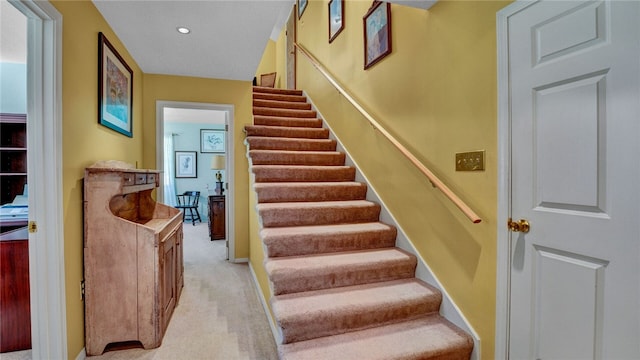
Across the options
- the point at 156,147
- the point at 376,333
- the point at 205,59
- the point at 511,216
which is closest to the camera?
the point at 511,216

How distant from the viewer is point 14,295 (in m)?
2.00

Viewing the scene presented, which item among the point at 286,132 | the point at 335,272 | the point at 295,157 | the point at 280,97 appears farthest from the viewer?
the point at 280,97

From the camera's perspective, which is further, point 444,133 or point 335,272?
point 335,272

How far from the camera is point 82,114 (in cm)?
203

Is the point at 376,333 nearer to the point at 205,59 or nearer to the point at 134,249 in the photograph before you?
the point at 134,249

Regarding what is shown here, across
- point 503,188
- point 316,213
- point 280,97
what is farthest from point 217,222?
point 503,188

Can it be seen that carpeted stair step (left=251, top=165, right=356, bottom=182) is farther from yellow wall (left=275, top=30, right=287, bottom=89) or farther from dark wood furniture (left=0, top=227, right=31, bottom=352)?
yellow wall (left=275, top=30, right=287, bottom=89)

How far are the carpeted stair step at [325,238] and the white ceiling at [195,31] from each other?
5.79ft

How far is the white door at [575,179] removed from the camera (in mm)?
1047

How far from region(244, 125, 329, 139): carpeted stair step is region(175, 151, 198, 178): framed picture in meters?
4.80

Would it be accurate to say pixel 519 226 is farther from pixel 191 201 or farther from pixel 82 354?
pixel 191 201

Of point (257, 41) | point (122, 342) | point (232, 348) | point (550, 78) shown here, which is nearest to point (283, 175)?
point (257, 41)

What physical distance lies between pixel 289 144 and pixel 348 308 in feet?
6.96

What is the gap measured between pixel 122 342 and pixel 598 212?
294cm
